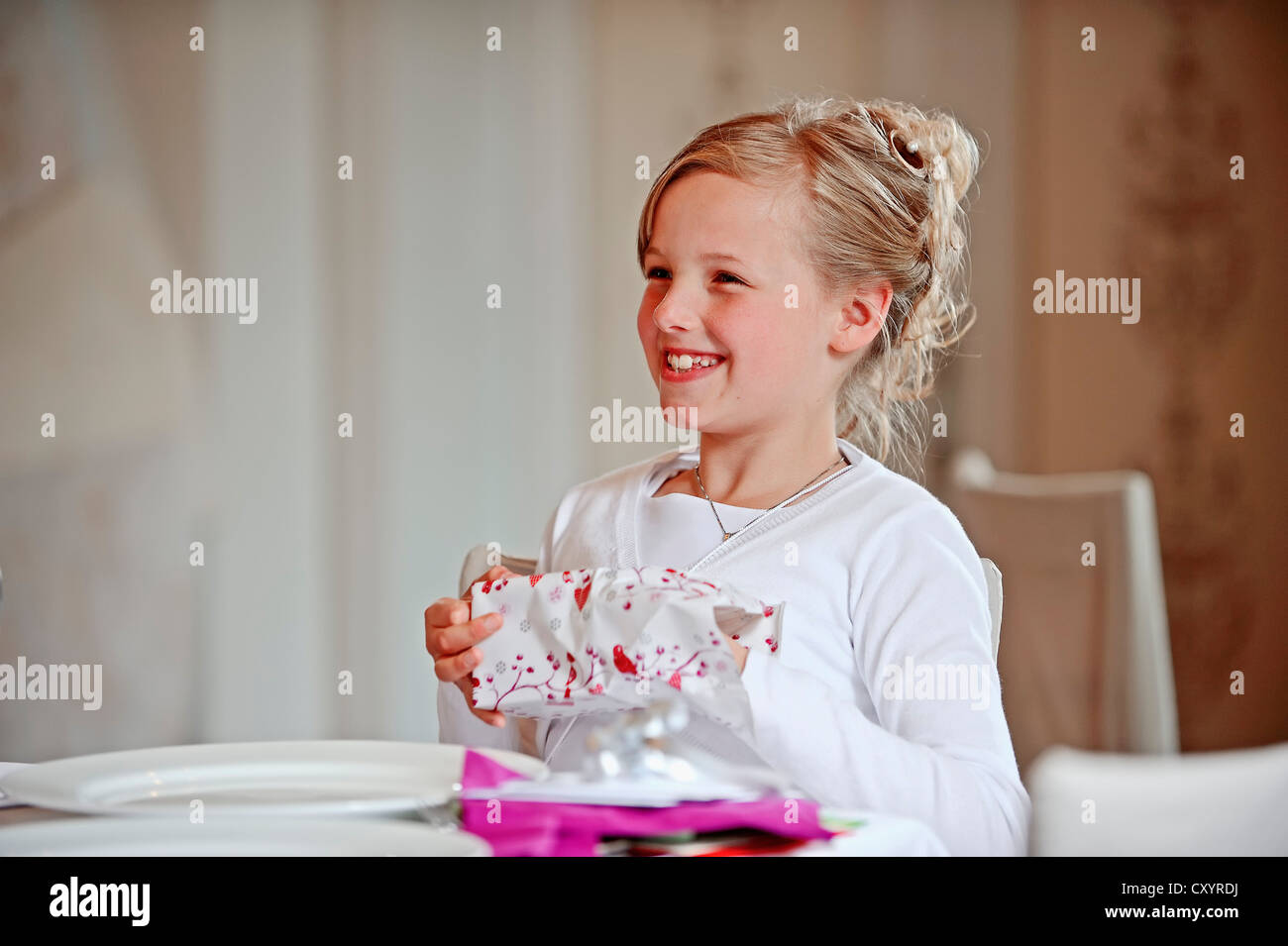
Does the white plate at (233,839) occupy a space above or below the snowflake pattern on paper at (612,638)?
below

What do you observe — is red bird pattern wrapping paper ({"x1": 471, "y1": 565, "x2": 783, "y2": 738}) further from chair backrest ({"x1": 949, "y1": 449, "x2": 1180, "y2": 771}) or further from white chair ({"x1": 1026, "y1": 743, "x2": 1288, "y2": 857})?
chair backrest ({"x1": 949, "y1": 449, "x2": 1180, "y2": 771})

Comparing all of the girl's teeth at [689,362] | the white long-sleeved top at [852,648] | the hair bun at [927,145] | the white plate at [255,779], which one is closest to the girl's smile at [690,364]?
the girl's teeth at [689,362]

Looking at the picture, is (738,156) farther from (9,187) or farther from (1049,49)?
(9,187)

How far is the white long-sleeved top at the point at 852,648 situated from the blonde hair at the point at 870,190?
144mm

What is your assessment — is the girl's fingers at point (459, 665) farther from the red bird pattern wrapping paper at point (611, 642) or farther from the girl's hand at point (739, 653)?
the girl's hand at point (739, 653)

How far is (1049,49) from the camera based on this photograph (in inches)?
77.4

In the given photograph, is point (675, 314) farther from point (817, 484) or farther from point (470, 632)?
point (470, 632)

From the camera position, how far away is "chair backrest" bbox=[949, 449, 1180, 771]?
155 centimetres

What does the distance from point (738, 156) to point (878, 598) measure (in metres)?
0.36

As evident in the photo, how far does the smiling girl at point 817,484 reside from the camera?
2.53 ft

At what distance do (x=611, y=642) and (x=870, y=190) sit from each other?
503 mm

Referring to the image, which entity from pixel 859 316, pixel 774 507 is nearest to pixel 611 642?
pixel 774 507
